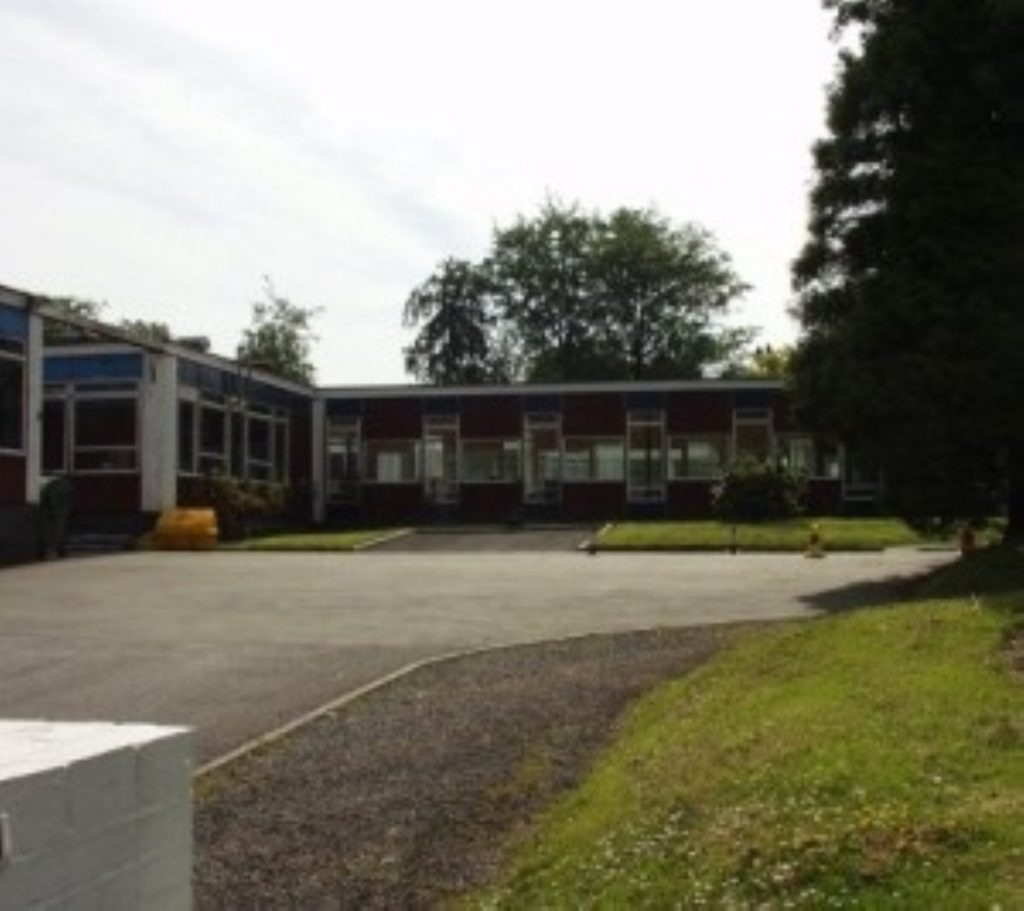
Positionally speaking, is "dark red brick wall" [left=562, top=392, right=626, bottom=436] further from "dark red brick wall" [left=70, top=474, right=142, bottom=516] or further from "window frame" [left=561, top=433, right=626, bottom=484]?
"dark red brick wall" [left=70, top=474, right=142, bottom=516]

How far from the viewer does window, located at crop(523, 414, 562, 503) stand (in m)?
52.7

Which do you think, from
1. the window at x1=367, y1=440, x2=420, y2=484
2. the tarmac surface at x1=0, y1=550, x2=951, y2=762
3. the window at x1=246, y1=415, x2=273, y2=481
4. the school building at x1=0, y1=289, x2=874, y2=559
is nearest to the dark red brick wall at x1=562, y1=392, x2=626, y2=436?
the school building at x1=0, y1=289, x2=874, y2=559

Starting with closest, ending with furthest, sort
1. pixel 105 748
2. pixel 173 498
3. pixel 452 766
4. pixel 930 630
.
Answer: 1. pixel 105 748
2. pixel 452 766
3. pixel 930 630
4. pixel 173 498

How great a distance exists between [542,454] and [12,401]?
77.1 feet

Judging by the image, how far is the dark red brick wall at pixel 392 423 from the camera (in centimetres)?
5362

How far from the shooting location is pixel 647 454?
5203cm

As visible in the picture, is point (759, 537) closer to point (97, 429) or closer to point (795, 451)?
point (795, 451)

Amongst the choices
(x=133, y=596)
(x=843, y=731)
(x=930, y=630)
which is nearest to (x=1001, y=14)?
(x=930, y=630)

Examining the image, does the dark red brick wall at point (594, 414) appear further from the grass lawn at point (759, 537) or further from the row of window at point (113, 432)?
the row of window at point (113, 432)

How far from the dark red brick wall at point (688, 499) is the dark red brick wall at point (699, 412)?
5.59 ft

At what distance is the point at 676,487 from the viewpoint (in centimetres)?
5203

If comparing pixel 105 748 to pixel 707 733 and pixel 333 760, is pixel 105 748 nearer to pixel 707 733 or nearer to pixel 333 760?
pixel 707 733

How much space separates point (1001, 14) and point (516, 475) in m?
32.6

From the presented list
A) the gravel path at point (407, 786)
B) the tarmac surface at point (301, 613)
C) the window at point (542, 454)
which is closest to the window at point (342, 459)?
the window at point (542, 454)
